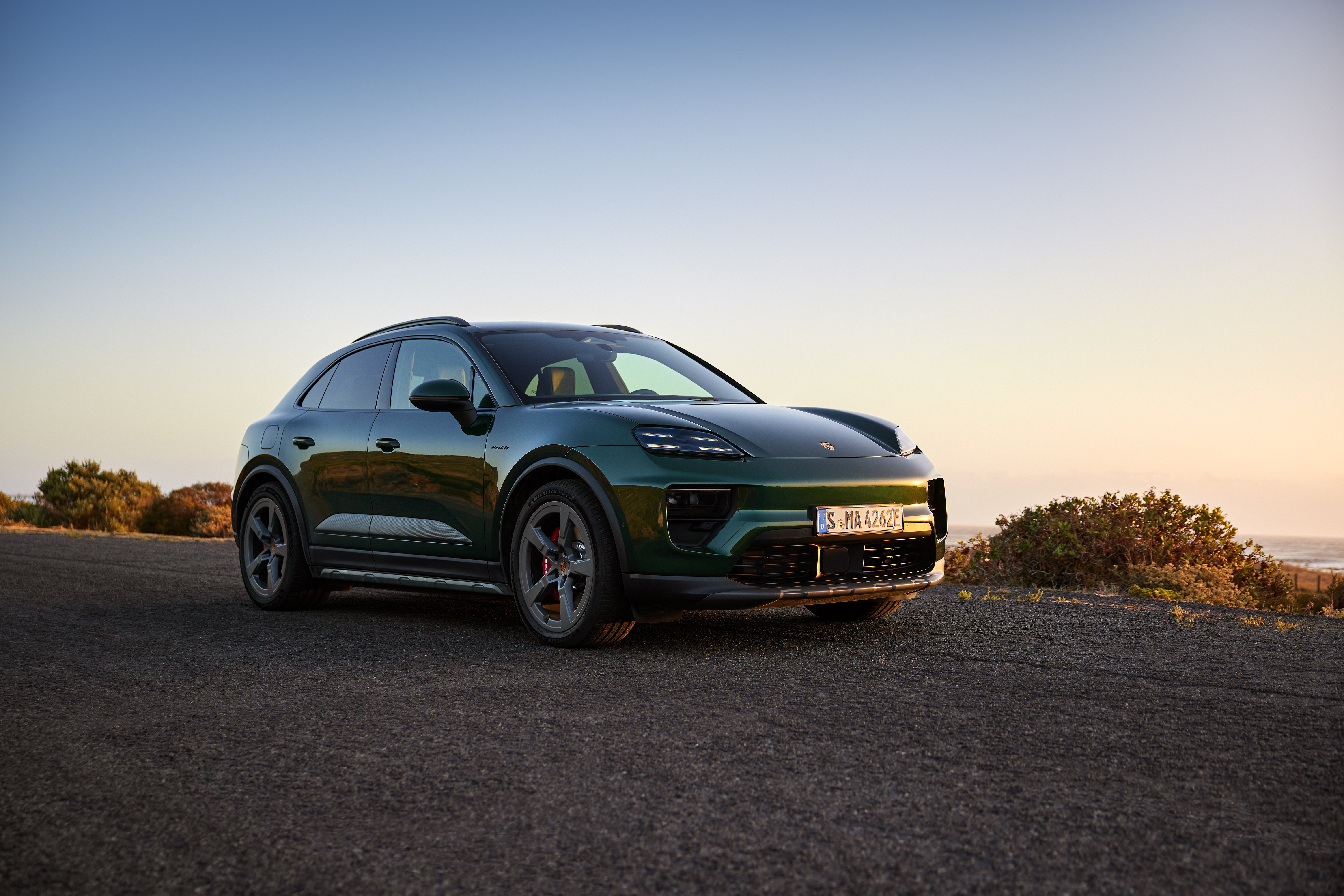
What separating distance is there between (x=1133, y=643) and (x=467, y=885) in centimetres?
405

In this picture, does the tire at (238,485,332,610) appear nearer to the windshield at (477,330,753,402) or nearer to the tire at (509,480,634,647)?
the windshield at (477,330,753,402)

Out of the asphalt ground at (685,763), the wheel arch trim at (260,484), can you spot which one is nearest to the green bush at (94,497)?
the wheel arch trim at (260,484)

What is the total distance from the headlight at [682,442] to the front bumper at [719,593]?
570 mm

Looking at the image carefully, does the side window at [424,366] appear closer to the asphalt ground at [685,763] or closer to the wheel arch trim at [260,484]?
the wheel arch trim at [260,484]

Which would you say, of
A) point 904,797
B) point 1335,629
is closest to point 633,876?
point 904,797

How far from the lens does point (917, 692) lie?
4281mm

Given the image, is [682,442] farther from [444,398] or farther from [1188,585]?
[1188,585]

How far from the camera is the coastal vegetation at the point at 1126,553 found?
28.2ft

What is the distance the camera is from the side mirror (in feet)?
19.1

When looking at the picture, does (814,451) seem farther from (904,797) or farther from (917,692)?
(904,797)

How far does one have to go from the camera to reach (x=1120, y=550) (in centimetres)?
898

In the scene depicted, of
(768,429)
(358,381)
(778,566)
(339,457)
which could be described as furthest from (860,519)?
(358,381)

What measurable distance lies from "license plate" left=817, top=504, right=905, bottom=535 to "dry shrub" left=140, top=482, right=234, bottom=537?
16398mm

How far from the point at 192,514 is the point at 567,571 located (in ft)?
57.5
